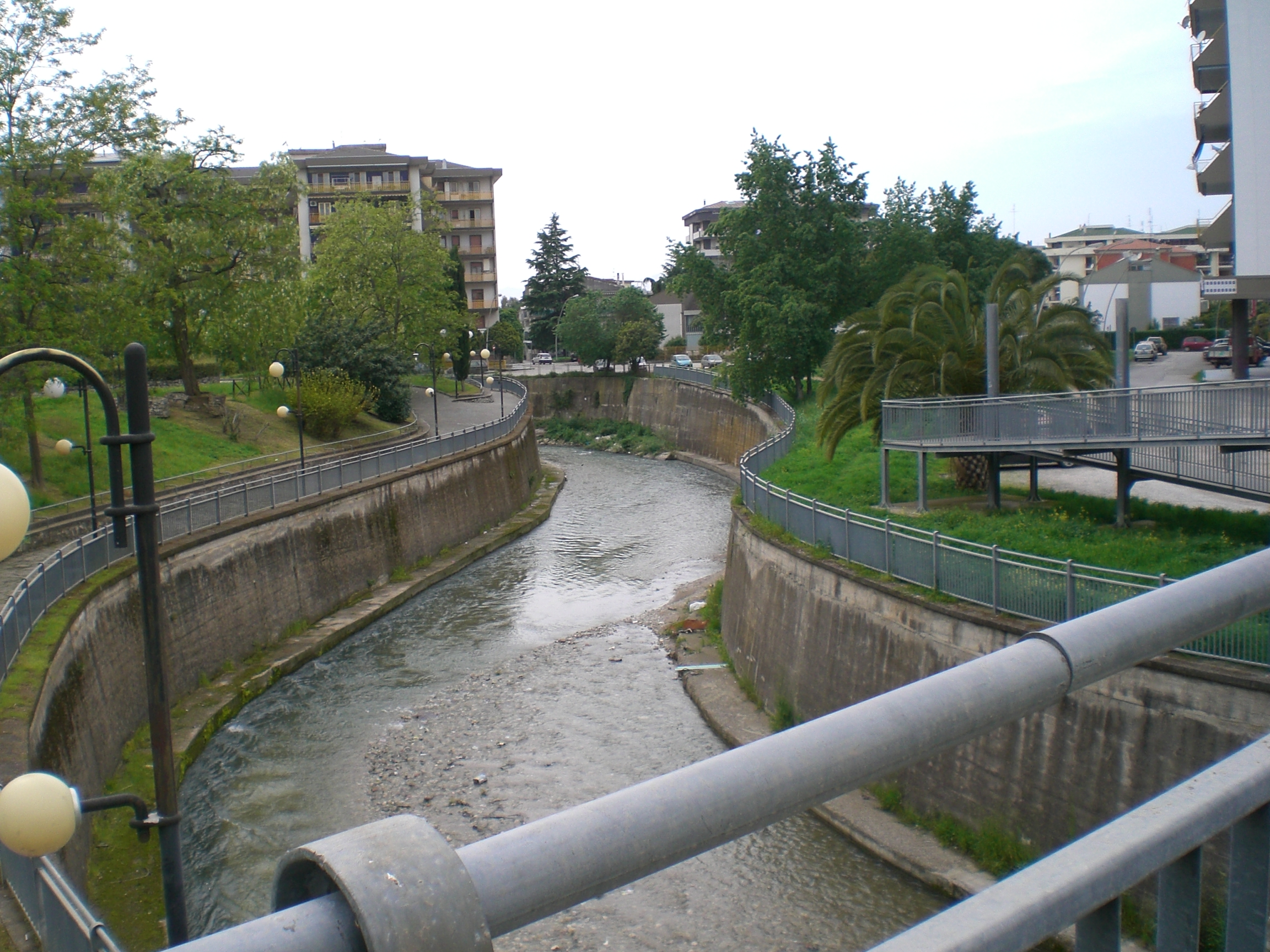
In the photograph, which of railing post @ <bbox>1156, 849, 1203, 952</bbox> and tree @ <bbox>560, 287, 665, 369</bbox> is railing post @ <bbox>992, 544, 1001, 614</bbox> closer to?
railing post @ <bbox>1156, 849, 1203, 952</bbox>

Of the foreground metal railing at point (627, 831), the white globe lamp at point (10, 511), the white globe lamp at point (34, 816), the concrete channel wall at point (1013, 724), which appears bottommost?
the concrete channel wall at point (1013, 724)

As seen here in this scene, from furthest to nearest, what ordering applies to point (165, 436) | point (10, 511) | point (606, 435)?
point (606, 435) → point (165, 436) → point (10, 511)

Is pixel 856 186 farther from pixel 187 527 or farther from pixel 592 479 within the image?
pixel 187 527

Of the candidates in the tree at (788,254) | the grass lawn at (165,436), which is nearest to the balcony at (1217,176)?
the tree at (788,254)

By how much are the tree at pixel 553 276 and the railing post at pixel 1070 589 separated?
2991 inches

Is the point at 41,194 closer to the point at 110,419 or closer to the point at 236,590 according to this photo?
the point at 236,590

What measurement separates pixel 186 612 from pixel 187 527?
2025mm

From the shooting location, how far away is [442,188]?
289 ft

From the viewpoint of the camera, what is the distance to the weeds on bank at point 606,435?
5772 centimetres

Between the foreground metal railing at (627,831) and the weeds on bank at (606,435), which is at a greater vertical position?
the foreground metal railing at (627,831)

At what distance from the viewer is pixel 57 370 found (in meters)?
25.7

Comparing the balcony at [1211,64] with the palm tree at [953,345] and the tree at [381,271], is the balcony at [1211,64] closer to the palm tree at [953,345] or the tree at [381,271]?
the palm tree at [953,345]

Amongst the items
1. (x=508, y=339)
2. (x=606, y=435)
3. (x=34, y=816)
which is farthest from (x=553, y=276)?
(x=34, y=816)

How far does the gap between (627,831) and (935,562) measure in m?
14.2
